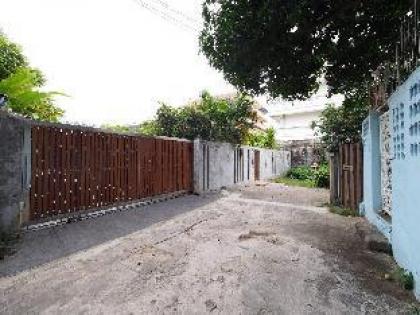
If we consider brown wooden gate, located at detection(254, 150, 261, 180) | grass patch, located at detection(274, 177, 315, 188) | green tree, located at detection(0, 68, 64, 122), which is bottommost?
grass patch, located at detection(274, 177, 315, 188)

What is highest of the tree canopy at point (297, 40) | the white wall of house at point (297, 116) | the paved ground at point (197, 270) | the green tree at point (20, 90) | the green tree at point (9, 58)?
the white wall of house at point (297, 116)

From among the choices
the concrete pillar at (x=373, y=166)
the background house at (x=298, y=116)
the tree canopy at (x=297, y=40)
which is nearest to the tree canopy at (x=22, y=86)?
the tree canopy at (x=297, y=40)

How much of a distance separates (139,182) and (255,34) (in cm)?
497

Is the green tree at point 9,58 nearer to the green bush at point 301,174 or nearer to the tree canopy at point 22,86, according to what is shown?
the tree canopy at point 22,86

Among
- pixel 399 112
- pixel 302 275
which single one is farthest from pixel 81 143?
pixel 399 112

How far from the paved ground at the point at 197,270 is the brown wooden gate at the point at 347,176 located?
1598mm

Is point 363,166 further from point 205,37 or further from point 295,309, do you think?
point 295,309

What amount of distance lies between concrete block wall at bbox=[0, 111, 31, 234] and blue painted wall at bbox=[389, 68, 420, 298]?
554 cm

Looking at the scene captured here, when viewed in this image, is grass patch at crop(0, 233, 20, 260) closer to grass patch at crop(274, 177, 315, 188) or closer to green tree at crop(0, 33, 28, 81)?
green tree at crop(0, 33, 28, 81)

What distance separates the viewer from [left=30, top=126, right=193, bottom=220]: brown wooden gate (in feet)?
18.9

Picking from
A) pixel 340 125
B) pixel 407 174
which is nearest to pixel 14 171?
pixel 407 174

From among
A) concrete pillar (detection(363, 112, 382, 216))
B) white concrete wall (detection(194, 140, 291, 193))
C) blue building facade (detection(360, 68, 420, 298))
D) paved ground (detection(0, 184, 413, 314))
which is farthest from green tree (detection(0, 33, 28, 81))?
blue building facade (detection(360, 68, 420, 298))

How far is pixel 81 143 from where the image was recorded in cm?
660

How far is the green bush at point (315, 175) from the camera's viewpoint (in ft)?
48.2
